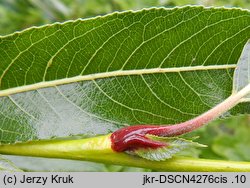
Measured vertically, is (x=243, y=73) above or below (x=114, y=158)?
above

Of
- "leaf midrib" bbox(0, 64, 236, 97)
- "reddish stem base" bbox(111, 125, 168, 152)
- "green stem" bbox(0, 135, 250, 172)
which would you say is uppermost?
"leaf midrib" bbox(0, 64, 236, 97)

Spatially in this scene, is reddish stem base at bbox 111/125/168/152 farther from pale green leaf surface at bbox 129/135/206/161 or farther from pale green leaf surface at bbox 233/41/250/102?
pale green leaf surface at bbox 233/41/250/102

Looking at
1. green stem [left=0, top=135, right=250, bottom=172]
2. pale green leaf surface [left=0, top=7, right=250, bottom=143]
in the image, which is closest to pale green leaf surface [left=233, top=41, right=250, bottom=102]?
pale green leaf surface [left=0, top=7, right=250, bottom=143]

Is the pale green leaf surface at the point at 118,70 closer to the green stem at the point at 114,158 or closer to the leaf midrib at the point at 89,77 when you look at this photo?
the leaf midrib at the point at 89,77

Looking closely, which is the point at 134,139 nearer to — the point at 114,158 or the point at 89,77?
the point at 114,158

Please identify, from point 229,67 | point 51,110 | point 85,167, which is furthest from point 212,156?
point 51,110

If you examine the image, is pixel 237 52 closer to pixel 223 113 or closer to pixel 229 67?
pixel 229 67

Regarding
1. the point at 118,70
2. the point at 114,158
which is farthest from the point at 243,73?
the point at 114,158
